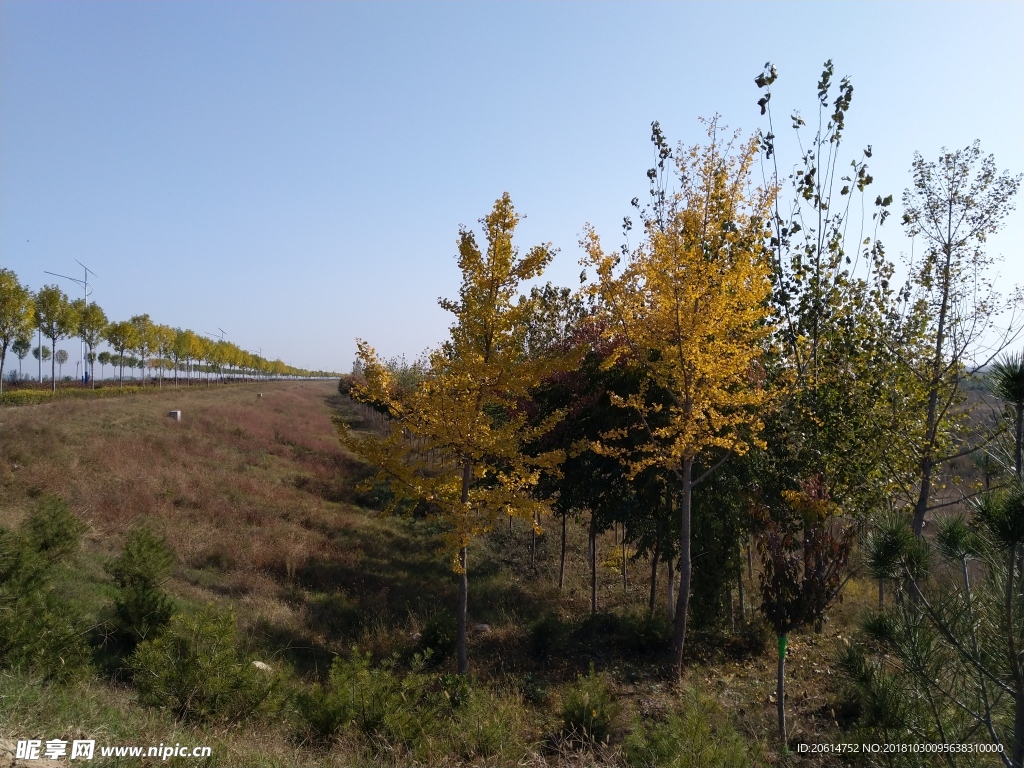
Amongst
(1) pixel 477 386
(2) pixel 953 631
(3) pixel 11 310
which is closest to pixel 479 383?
(1) pixel 477 386

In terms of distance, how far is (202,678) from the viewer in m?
5.02

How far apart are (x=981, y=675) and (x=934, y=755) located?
3.25ft

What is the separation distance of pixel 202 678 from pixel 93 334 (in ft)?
137

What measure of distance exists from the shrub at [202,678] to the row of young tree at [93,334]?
2809 cm

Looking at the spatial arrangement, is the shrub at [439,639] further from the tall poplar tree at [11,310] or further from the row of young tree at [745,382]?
the tall poplar tree at [11,310]

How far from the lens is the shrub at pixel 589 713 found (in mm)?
5723

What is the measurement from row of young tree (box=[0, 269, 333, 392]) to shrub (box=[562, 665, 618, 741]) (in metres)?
30.4

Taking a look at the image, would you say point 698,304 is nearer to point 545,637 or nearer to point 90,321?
point 545,637

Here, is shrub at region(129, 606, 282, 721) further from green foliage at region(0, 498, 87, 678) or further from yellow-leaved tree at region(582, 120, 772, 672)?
yellow-leaved tree at region(582, 120, 772, 672)

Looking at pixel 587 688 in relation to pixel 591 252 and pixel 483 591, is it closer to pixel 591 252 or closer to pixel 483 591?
pixel 591 252

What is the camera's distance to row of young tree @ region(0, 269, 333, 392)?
85.3 feet

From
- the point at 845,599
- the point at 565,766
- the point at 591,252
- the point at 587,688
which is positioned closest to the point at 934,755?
the point at 565,766

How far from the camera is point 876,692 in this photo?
4031mm

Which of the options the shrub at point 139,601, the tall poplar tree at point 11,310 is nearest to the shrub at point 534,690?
the shrub at point 139,601
